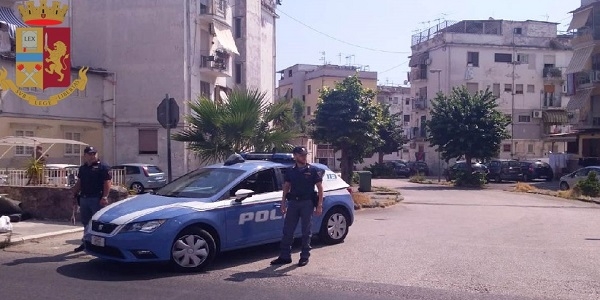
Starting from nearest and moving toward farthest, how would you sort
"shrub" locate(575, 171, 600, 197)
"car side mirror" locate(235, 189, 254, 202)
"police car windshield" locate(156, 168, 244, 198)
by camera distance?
1. "car side mirror" locate(235, 189, 254, 202)
2. "police car windshield" locate(156, 168, 244, 198)
3. "shrub" locate(575, 171, 600, 197)

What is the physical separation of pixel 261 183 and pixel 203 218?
1.56 metres

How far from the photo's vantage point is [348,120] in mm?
30562

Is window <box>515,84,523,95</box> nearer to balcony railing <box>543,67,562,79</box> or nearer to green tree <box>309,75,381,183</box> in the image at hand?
balcony railing <box>543,67,562,79</box>

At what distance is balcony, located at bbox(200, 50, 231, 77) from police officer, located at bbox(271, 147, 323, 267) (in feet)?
95.4

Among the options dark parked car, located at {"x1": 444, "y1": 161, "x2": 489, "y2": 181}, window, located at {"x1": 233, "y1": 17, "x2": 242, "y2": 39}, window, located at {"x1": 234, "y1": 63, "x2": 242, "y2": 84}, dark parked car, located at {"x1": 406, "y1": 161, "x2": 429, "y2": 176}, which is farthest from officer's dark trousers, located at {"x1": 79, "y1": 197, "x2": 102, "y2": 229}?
dark parked car, located at {"x1": 406, "y1": 161, "x2": 429, "y2": 176}

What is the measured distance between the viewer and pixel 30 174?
1583 centimetres

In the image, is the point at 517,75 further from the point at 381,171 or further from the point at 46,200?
the point at 46,200

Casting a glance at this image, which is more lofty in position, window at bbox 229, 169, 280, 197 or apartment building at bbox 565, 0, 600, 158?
apartment building at bbox 565, 0, 600, 158

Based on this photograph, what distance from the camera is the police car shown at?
8.77 metres

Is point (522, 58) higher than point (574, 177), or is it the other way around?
point (522, 58)

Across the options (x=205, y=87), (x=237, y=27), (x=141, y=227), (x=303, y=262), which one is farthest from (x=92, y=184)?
(x=237, y=27)

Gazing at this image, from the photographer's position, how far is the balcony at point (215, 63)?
3797 centimetres

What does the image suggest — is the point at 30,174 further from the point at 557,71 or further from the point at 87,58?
the point at 557,71

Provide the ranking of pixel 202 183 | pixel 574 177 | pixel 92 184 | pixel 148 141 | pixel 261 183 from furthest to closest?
pixel 148 141 < pixel 574 177 < pixel 92 184 < pixel 261 183 < pixel 202 183
